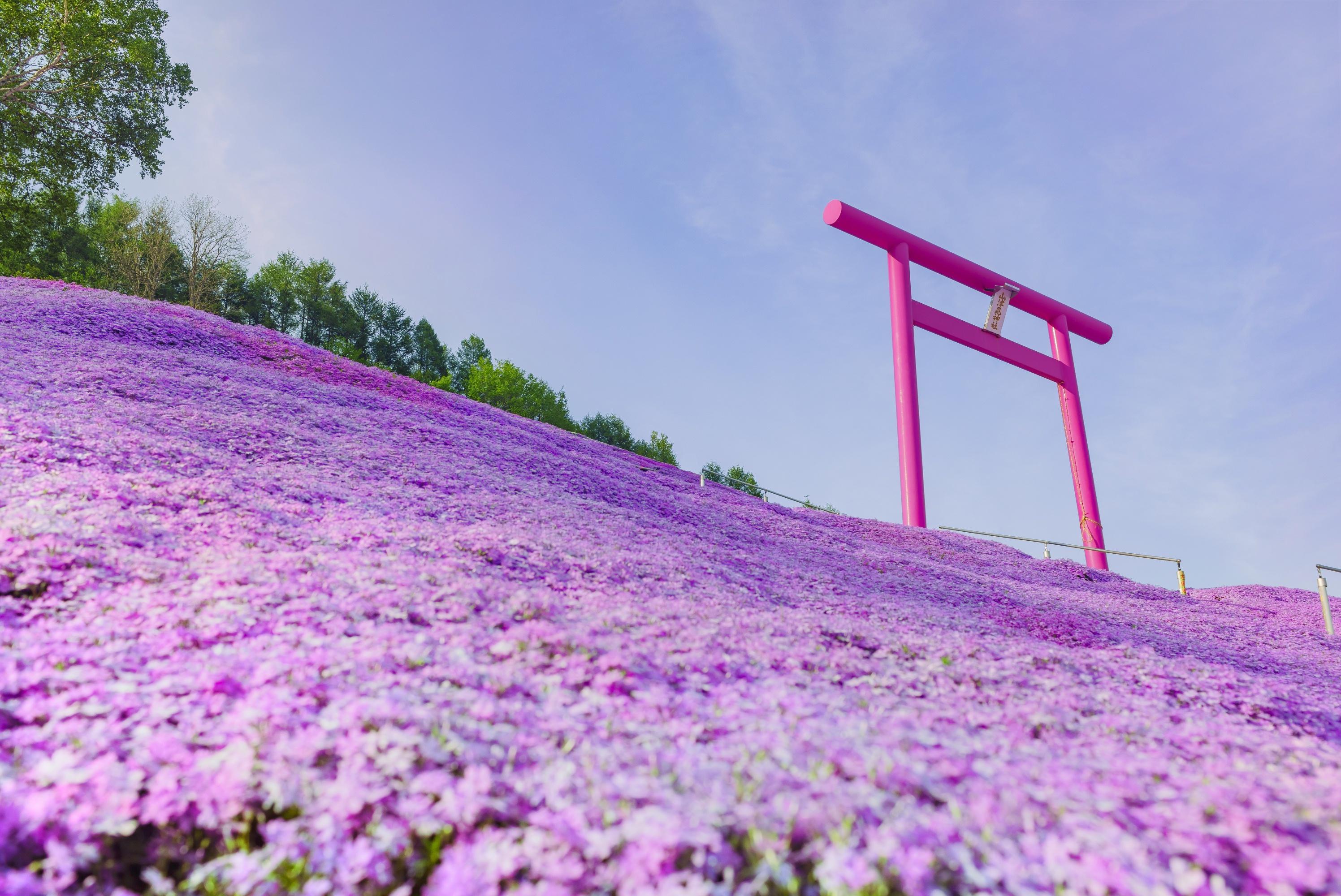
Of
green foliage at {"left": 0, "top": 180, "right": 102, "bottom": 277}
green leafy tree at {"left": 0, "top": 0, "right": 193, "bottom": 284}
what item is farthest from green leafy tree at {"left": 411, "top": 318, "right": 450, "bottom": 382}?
green leafy tree at {"left": 0, "top": 0, "right": 193, "bottom": 284}

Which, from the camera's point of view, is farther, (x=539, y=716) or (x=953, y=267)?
(x=953, y=267)

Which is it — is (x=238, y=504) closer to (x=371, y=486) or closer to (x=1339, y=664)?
(x=371, y=486)

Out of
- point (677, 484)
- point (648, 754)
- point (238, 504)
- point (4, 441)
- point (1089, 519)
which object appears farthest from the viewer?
point (1089, 519)

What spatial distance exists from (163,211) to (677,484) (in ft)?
136

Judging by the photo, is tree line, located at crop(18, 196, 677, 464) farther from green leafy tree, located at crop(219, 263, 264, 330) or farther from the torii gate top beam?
the torii gate top beam

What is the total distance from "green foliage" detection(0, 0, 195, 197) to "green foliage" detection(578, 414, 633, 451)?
36.8 metres

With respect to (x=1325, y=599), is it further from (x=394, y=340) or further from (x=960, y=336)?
(x=394, y=340)

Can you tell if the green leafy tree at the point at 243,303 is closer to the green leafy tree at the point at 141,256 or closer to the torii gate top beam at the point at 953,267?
the green leafy tree at the point at 141,256

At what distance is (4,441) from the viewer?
7789mm

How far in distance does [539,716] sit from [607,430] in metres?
58.1

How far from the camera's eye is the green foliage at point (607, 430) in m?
61.0

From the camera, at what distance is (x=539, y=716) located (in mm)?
3553

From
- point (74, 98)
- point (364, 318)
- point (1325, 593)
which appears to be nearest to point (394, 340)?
point (364, 318)

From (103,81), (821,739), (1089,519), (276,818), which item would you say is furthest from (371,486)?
(103,81)
